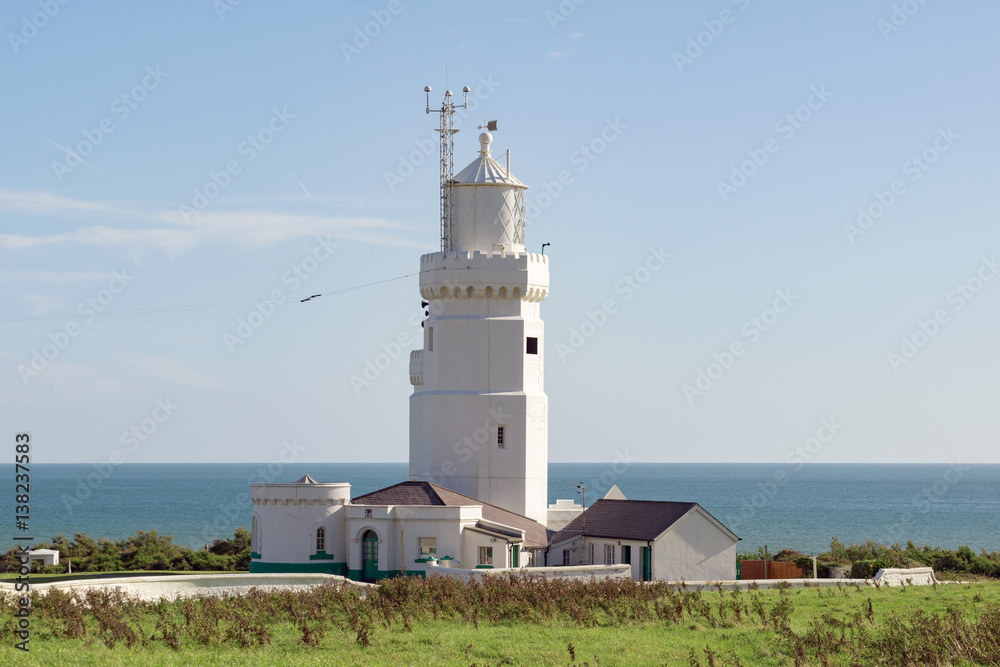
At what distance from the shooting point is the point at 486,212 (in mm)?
46656

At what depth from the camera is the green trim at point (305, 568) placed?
40562 mm

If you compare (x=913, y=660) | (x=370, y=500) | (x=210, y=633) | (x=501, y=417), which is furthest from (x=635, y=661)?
(x=501, y=417)

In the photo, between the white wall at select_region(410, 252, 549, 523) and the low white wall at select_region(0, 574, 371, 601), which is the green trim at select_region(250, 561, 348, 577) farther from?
the white wall at select_region(410, 252, 549, 523)

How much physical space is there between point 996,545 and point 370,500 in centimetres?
7676

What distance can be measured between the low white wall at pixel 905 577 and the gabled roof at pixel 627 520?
16.6ft

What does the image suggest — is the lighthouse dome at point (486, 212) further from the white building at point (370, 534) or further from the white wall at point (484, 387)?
the white building at point (370, 534)

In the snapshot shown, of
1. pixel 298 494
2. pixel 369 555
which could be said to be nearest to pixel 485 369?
pixel 369 555

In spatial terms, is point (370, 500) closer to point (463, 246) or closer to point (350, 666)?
point (463, 246)

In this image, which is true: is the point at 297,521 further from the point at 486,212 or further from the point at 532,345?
A: the point at 486,212

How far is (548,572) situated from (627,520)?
265 inches

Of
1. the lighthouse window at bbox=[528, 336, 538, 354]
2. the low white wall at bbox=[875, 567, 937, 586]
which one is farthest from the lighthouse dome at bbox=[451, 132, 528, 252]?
the low white wall at bbox=[875, 567, 937, 586]

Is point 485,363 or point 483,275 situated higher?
point 483,275

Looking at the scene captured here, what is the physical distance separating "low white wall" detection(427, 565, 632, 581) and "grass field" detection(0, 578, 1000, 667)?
101 inches

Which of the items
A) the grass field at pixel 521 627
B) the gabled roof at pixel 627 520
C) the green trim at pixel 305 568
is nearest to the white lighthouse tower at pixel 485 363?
the gabled roof at pixel 627 520
